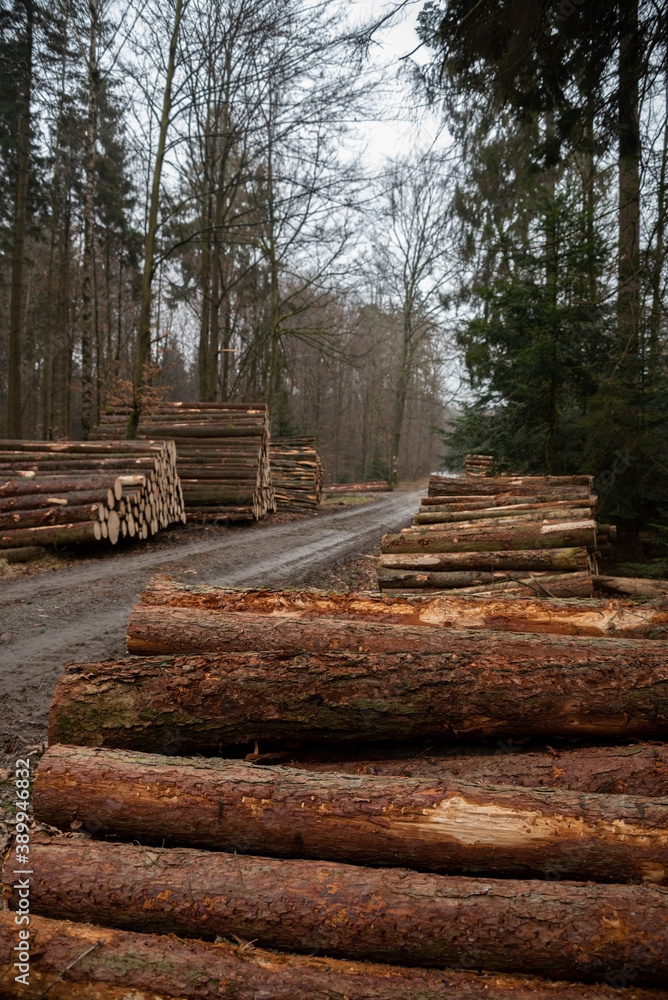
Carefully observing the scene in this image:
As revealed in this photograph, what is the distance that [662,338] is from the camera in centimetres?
937

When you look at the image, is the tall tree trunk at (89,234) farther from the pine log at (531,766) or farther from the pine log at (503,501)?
the pine log at (531,766)

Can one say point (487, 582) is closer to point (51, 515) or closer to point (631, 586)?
point (631, 586)

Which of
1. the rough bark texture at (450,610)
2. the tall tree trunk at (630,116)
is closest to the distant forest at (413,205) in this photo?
the tall tree trunk at (630,116)

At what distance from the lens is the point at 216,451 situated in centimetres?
1468

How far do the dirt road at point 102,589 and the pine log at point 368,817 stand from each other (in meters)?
1.31

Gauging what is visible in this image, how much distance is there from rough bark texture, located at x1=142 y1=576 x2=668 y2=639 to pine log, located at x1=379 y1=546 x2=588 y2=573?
1970 mm

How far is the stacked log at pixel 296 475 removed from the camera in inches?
708

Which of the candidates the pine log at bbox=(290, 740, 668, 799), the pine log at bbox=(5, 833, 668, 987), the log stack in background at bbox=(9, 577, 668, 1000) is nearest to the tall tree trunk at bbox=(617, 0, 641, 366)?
the log stack in background at bbox=(9, 577, 668, 1000)

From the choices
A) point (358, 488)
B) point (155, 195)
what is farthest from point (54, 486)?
point (358, 488)

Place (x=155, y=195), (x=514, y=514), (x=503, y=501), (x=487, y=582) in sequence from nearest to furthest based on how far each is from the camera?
1. (x=487, y=582)
2. (x=514, y=514)
3. (x=503, y=501)
4. (x=155, y=195)

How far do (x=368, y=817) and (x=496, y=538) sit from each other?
4301 millimetres

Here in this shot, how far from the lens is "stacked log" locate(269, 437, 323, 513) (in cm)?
1798

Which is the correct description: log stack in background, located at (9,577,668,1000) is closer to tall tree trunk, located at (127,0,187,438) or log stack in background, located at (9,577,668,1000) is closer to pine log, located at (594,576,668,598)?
pine log, located at (594,576,668,598)

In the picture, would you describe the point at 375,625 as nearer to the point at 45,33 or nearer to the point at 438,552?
the point at 438,552
